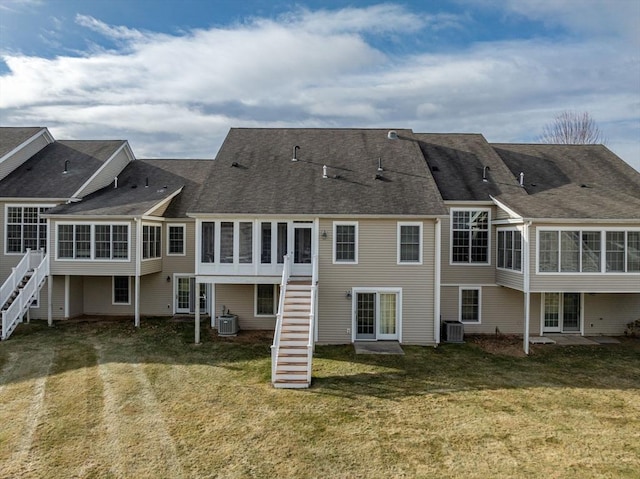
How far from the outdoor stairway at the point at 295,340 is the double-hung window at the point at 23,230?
12088 millimetres

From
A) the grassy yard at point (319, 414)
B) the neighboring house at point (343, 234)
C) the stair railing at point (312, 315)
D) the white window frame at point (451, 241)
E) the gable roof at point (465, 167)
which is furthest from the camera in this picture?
the gable roof at point (465, 167)

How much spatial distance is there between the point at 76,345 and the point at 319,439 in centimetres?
1054

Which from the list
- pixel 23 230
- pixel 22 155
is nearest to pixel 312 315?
pixel 23 230

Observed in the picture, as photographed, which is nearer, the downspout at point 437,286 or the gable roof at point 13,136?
the downspout at point 437,286

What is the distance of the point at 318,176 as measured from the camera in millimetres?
16969

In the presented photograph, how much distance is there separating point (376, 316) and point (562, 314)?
7741 mm

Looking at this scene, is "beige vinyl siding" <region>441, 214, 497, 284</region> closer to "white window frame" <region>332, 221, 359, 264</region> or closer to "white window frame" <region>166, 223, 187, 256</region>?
"white window frame" <region>332, 221, 359, 264</region>

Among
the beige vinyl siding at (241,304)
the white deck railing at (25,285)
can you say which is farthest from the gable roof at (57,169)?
the beige vinyl siding at (241,304)

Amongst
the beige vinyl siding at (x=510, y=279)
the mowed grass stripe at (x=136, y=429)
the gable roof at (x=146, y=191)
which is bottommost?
the mowed grass stripe at (x=136, y=429)

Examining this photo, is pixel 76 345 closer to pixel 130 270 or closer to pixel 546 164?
pixel 130 270

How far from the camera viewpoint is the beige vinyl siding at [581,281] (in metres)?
14.4

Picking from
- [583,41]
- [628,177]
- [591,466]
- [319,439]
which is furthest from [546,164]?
[319,439]

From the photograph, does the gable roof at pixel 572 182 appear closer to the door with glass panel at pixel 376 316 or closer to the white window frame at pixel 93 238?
the door with glass panel at pixel 376 316

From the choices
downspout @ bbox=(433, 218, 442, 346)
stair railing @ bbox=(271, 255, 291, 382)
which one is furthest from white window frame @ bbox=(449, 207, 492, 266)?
stair railing @ bbox=(271, 255, 291, 382)
